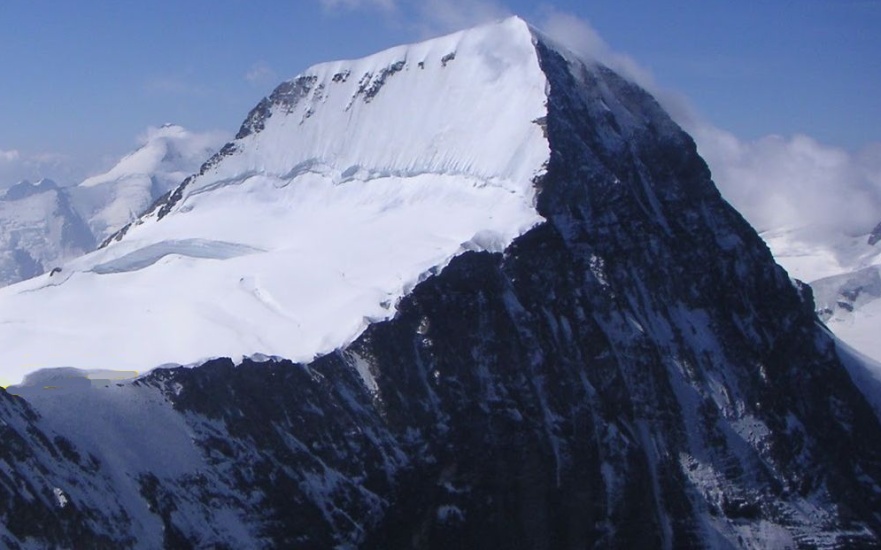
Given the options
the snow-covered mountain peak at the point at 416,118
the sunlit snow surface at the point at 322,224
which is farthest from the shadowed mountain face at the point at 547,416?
the snow-covered mountain peak at the point at 416,118

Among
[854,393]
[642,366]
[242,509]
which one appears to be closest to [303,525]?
[242,509]

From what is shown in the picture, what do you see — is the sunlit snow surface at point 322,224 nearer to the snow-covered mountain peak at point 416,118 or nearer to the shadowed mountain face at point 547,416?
the snow-covered mountain peak at point 416,118

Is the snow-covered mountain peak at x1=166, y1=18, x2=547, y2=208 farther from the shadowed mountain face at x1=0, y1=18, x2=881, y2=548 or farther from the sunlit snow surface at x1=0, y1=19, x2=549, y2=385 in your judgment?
the shadowed mountain face at x1=0, y1=18, x2=881, y2=548

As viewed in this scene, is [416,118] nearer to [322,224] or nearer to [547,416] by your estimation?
[322,224]

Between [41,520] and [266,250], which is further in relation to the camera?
[266,250]

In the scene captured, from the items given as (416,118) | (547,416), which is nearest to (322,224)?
(416,118)

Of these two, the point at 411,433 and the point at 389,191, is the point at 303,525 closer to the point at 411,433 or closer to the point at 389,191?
the point at 411,433

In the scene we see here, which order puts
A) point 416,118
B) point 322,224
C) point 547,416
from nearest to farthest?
point 547,416 → point 322,224 → point 416,118
